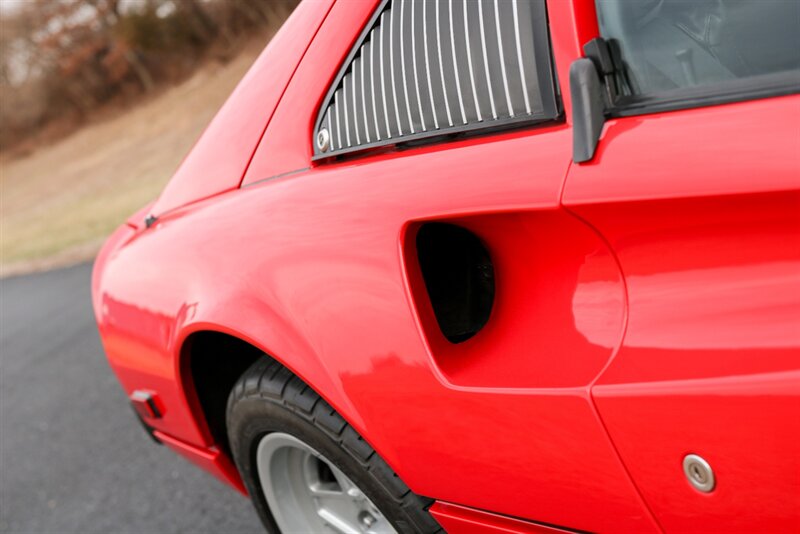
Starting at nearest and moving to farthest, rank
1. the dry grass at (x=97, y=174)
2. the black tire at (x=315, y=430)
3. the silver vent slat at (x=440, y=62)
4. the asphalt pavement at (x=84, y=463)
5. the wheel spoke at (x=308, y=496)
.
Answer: the silver vent slat at (x=440, y=62) < the black tire at (x=315, y=430) < the wheel spoke at (x=308, y=496) < the asphalt pavement at (x=84, y=463) < the dry grass at (x=97, y=174)

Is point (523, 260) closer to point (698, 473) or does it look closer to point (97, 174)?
point (698, 473)

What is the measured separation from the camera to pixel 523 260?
120 centimetres

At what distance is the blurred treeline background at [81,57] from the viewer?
94.1ft

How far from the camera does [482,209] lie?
115 centimetres

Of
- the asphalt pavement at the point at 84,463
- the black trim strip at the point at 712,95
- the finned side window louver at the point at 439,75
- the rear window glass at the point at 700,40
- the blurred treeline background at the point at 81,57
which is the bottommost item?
the asphalt pavement at the point at 84,463

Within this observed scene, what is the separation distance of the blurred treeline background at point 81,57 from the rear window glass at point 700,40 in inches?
1148

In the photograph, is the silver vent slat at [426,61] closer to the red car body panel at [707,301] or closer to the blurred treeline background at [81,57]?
the red car body panel at [707,301]

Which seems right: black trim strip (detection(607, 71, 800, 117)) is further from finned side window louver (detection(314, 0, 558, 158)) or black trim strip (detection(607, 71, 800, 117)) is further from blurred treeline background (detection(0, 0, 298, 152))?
blurred treeline background (detection(0, 0, 298, 152))

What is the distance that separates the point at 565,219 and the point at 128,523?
2.34 metres

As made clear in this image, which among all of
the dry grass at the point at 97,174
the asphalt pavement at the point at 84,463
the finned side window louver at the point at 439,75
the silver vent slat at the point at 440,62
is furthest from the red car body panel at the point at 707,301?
the dry grass at the point at 97,174

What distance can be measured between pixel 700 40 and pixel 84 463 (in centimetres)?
322

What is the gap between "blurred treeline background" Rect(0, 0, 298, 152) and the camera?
94.1 feet

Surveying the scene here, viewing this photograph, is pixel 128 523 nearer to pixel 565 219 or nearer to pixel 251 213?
pixel 251 213

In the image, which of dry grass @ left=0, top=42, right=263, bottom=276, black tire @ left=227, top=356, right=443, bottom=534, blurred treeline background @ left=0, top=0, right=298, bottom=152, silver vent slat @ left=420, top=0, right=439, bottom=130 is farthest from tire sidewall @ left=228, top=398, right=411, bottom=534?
blurred treeline background @ left=0, top=0, right=298, bottom=152
